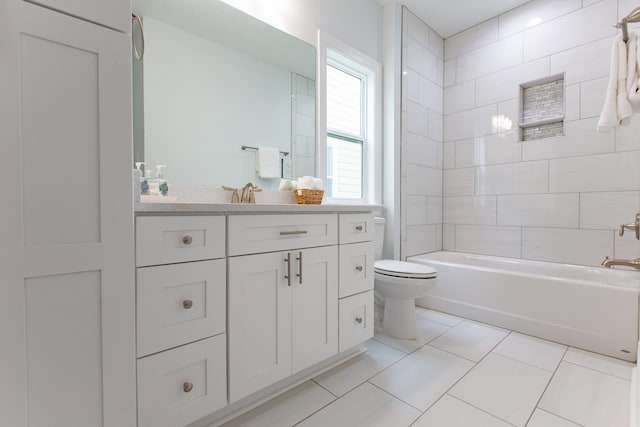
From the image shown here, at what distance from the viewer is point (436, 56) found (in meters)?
2.96

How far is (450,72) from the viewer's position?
301 cm

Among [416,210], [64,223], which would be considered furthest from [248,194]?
[416,210]

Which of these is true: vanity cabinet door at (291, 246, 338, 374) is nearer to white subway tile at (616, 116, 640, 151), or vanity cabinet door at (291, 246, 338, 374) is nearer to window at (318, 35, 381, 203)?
window at (318, 35, 381, 203)

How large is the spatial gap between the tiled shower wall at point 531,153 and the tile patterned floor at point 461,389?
101 cm

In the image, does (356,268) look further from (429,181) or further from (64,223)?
(429,181)

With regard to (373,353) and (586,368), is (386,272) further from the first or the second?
(586,368)

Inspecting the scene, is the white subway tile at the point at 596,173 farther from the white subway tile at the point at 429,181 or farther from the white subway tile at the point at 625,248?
the white subway tile at the point at 429,181

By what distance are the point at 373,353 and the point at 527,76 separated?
2.58 m

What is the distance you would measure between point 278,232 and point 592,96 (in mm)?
2586

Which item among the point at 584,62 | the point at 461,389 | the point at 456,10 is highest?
the point at 456,10

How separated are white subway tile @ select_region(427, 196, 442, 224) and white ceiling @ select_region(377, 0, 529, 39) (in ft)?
5.41

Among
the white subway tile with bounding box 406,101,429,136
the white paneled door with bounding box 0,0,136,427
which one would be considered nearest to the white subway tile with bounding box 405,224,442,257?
the white subway tile with bounding box 406,101,429,136

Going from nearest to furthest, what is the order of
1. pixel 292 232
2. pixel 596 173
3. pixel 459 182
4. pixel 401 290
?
pixel 292 232
pixel 401 290
pixel 596 173
pixel 459 182

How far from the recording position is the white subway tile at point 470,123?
2729 millimetres
